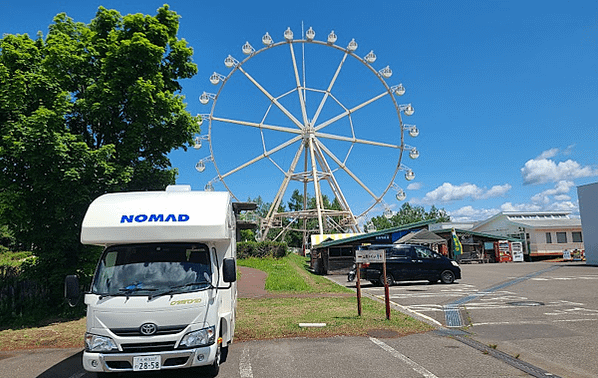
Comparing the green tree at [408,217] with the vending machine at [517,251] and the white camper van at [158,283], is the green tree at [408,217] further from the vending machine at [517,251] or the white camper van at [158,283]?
the white camper van at [158,283]

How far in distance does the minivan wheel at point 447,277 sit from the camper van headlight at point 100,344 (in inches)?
672

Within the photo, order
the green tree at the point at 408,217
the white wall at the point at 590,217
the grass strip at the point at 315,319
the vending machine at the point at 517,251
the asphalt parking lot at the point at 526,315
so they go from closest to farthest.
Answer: the asphalt parking lot at the point at 526,315, the grass strip at the point at 315,319, the white wall at the point at 590,217, the vending machine at the point at 517,251, the green tree at the point at 408,217

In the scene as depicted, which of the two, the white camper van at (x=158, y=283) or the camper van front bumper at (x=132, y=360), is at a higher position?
the white camper van at (x=158, y=283)

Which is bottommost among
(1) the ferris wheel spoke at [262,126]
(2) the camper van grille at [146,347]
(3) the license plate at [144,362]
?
(3) the license plate at [144,362]

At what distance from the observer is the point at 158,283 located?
6.34 metres

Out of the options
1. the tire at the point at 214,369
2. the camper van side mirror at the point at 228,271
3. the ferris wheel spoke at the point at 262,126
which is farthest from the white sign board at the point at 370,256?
the ferris wheel spoke at the point at 262,126

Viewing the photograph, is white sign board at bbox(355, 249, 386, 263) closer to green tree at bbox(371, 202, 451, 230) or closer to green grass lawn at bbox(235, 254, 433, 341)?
green grass lawn at bbox(235, 254, 433, 341)

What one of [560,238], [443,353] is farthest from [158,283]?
[560,238]

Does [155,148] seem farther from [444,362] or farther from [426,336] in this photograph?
[444,362]

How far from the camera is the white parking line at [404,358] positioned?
6.42 meters

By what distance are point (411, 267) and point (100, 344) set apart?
16206 millimetres

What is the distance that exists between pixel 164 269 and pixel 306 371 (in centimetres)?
256

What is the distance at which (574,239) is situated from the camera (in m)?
46.2

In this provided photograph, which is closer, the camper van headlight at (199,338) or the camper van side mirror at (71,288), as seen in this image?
the camper van headlight at (199,338)
